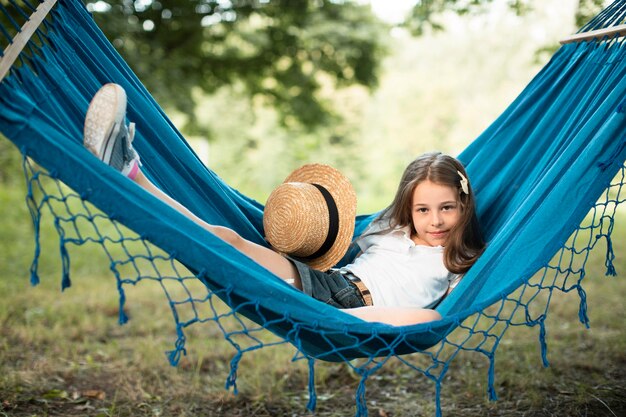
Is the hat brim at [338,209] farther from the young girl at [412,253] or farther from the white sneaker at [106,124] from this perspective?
the white sneaker at [106,124]

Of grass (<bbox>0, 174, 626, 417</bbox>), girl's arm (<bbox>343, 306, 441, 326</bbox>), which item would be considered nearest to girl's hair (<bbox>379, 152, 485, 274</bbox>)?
girl's arm (<bbox>343, 306, 441, 326</bbox>)

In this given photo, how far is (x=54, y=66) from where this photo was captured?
186 cm

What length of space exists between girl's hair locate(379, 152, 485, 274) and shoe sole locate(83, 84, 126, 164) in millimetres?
928

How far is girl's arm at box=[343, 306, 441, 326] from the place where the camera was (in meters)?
1.77

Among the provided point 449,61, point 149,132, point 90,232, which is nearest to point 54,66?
point 149,132

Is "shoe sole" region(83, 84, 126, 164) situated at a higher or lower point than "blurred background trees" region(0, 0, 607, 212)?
lower

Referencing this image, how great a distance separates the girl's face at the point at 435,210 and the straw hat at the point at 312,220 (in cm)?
22

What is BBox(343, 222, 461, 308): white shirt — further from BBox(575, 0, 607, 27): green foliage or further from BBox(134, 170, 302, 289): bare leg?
BBox(575, 0, 607, 27): green foliage

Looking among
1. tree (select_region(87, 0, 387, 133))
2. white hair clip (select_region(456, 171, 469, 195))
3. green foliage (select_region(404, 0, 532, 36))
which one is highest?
tree (select_region(87, 0, 387, 133))

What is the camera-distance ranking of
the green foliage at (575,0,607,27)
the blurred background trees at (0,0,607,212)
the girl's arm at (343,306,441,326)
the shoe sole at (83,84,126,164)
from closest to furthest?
1. the shoe sole at (83,84,126,164)
2. the girl's arm at (343,306,441,326)
3. the green foliage at (575,0,607,27)
4. the blurred background trees at (0,0,607,212)

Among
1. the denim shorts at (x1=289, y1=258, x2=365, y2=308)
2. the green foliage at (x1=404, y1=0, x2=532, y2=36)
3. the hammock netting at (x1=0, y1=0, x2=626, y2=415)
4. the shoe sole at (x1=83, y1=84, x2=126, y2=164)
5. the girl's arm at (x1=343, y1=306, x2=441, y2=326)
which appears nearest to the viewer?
the hammock netting at (x1=0, y1=0, x2=626, y2=415)

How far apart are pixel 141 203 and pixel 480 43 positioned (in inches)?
717

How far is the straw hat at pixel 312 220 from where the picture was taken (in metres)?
2.07

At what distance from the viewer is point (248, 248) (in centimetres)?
192
